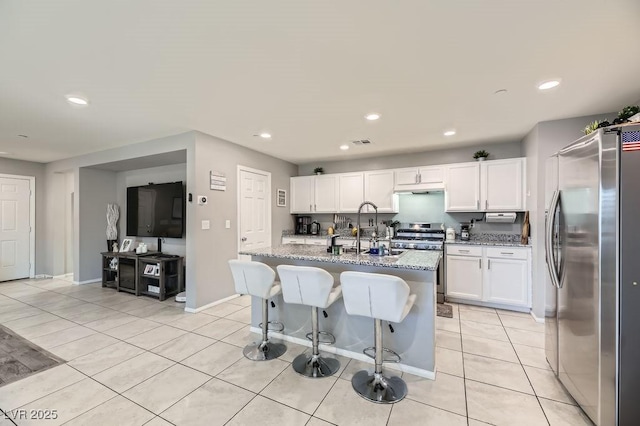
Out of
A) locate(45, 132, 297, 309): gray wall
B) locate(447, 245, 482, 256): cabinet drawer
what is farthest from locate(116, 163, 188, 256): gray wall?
locate(447, 245, 482, 256): cabinet drawer

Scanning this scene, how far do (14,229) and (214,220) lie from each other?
491 centimetres

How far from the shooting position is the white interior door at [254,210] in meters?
4.57

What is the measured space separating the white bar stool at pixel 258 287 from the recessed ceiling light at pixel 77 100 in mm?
2218

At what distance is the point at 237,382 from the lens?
2207 mm

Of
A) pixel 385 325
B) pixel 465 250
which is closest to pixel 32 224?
pixel 385 325

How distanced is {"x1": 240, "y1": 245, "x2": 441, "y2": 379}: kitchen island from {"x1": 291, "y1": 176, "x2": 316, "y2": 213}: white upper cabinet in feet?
9.22

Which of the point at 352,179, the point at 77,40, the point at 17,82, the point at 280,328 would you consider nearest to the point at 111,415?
the point at 280,328

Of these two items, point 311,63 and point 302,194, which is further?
point 302,194

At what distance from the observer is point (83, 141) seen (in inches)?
168

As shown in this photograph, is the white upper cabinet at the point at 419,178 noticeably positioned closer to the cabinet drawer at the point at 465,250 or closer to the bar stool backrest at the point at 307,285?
the cabinet drawer at the point at 465,250

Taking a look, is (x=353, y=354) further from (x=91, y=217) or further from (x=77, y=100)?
(x=91, y=217)

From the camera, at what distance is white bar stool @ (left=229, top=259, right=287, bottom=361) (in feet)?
8.12

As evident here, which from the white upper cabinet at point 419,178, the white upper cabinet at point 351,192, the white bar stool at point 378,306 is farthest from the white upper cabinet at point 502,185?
the white bar stool at point 378,306

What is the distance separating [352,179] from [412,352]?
3.48m
